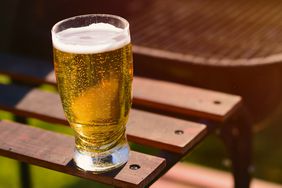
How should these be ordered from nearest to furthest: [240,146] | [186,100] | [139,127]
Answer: [139,127], [186,100], [240,146]

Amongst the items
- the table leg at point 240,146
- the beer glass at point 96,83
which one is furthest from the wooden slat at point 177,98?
Result: the beer glass at point 96,83

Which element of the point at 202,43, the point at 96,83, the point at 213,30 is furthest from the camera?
the point at 213,30

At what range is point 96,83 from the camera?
1.29m

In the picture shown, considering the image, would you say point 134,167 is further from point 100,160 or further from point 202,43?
point 202,43

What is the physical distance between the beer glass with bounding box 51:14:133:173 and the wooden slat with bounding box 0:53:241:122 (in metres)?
0.33

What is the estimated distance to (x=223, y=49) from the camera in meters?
2.28

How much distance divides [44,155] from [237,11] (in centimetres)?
139

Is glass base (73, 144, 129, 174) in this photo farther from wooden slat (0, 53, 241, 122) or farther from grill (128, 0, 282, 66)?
grill (128, 0, 282, 66)

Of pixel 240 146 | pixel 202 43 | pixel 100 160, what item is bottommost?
pixel 240 146

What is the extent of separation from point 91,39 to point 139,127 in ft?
1.19

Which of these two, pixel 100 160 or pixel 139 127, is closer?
pixel 100 160

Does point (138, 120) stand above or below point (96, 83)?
below

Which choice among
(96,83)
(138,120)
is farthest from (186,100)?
(96,83)

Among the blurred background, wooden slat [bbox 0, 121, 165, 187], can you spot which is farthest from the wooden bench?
the blurred background
